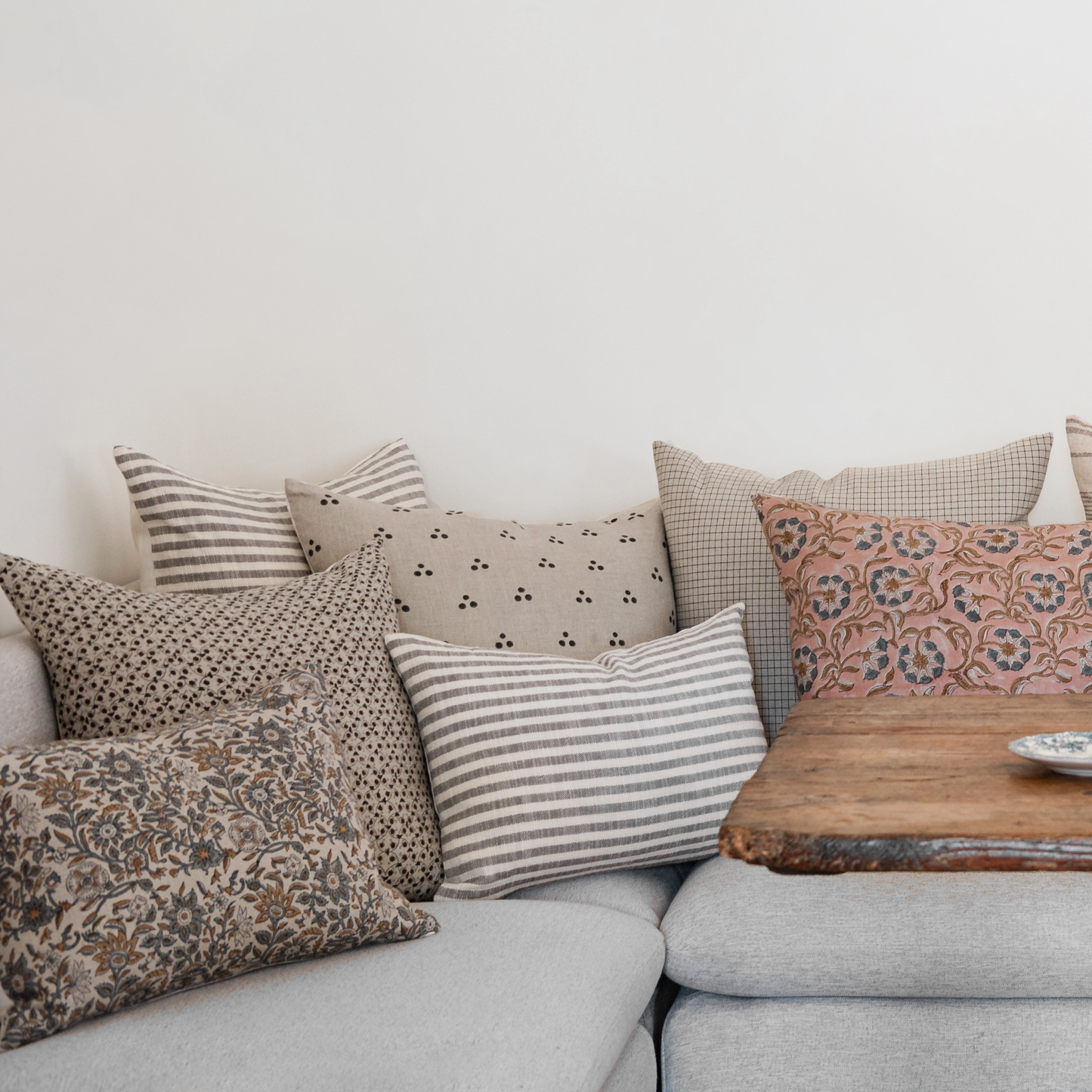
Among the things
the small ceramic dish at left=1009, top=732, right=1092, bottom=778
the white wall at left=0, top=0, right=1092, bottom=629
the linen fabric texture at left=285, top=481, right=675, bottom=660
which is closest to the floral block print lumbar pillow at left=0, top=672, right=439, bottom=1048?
the linen fabric texture at left=285, top=481, right=675, bottom=660

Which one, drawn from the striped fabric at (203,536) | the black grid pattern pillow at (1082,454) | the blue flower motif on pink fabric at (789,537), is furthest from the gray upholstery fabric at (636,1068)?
the black grid pattern pillow at (1082,454)

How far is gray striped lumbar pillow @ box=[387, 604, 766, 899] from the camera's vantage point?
1.45 meters

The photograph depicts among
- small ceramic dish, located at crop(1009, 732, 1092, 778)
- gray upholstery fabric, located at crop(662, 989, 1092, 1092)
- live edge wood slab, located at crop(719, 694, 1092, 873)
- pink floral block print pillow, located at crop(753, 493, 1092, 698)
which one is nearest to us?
live edge wood slab, located at crop(719, 694, 1092, 873)

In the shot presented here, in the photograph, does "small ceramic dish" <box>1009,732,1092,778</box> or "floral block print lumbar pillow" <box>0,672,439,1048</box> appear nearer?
"small ceramic dish" <box>1009,732,1092,778</box>

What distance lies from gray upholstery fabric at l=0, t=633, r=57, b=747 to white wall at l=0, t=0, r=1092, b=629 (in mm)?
412

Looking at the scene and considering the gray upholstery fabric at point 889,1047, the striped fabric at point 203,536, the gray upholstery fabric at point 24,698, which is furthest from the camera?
the striped fabric at point 203,536

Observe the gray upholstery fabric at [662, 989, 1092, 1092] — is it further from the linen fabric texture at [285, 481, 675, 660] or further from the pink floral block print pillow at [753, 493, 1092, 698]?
the linen fabric texture at [285, 481, 675, 660]

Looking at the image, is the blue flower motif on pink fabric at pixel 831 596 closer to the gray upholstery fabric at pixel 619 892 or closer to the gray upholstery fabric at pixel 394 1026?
the gray upholstery fabric at pixel 619 892

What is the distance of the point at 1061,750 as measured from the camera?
0.93 meters

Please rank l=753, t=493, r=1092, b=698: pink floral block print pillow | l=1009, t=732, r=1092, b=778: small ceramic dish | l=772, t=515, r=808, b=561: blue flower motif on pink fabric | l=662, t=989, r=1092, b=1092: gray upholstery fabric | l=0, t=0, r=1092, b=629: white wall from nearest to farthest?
l=1009, t=732, r=1092, b=778: small ceramic dish, l=662, t=989, r=1092, b=1092: gray upholstery fabric, l=753, t=493, r=1092, b=698: pink floral block print pillow, l=772, t=515, r=808, b=561: blue flower motif on pink fabric, l=0, t=0, r=1092, b=629: white wall

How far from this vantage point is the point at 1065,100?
1952 millimetres

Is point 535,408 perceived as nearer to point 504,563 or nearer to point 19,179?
point 504,563

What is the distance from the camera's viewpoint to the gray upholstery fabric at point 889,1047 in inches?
45.3

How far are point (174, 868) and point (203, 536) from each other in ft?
2.54
